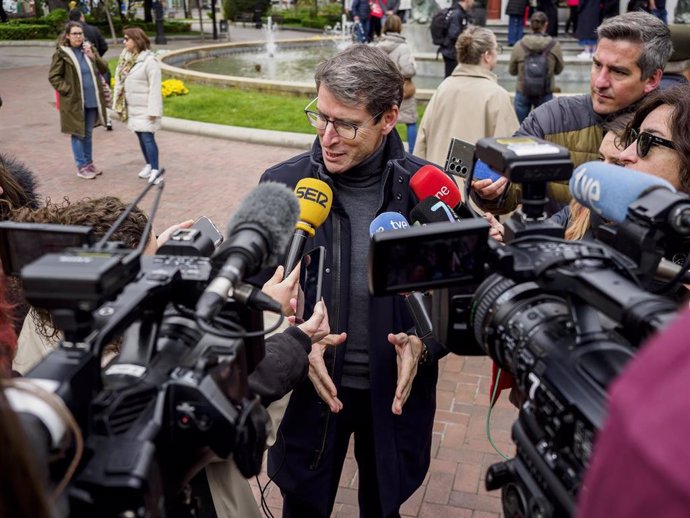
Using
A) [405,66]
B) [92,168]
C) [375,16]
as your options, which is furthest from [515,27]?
[92,168]

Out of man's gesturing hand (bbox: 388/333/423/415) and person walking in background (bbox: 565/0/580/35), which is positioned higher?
person walking in background (bbox: 565/0/580/35)

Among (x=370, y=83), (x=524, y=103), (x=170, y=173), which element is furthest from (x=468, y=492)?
(x=170, y=173)

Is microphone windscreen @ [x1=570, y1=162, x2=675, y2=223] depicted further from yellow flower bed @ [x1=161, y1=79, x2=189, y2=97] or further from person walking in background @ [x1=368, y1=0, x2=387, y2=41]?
person walking in background @ [x1=368, y1=0, x2=387, y2=41]

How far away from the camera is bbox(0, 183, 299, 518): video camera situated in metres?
1.07

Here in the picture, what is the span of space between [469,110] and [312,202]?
3.36m

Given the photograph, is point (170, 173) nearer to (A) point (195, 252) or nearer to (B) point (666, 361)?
(A) point (195, 252)

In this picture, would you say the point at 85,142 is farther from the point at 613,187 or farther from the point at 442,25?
the point at 613,187

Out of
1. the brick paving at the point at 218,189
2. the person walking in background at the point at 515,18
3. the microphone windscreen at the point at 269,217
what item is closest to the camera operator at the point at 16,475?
the microphone windscreen at the point at 269,217

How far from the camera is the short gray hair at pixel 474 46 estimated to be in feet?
18.0

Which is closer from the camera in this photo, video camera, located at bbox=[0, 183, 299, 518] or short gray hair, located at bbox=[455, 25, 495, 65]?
video camera, located at bbox=[0, 183, 299, 518]

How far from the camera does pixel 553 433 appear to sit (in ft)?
3.84

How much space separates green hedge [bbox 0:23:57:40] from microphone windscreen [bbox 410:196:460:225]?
27.5 meters

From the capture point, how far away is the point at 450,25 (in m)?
10.7

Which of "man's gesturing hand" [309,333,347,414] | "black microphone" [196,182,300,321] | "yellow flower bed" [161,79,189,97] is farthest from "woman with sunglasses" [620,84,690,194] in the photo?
"yellow flower bed" [161,79,189,97]
